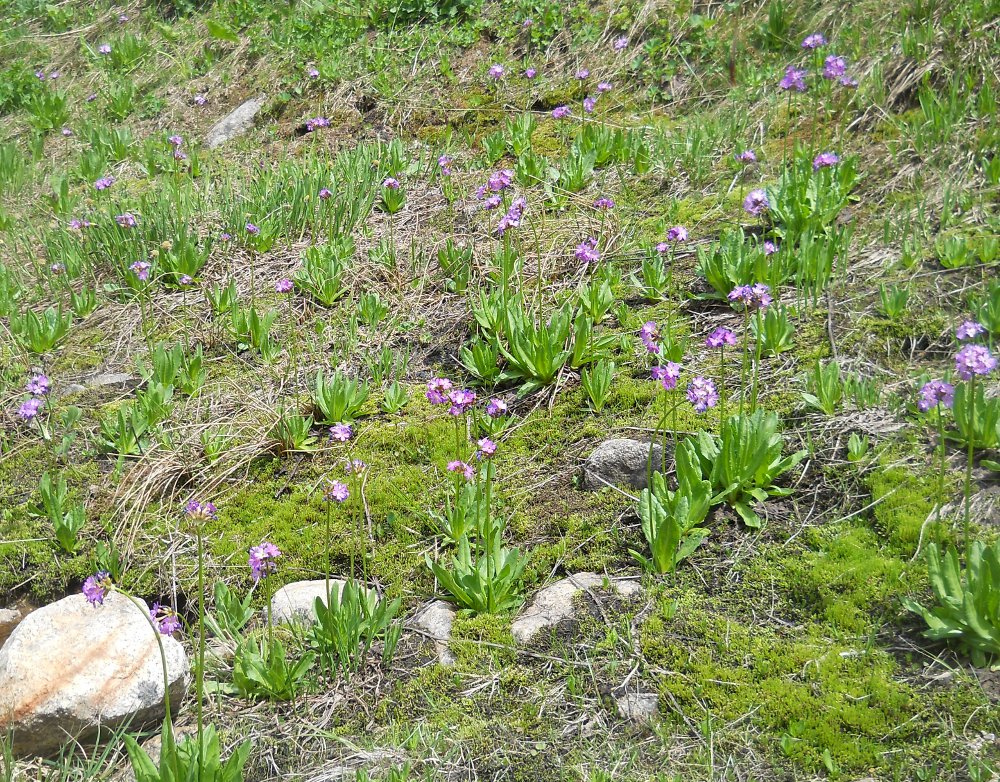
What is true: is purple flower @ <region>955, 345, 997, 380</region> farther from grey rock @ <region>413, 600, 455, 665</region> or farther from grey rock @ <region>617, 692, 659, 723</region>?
grey rock @ <region>413, 600, 455, 665</region>

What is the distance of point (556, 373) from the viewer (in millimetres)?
3820

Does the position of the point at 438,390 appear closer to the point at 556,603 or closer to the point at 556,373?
the point at 556,603

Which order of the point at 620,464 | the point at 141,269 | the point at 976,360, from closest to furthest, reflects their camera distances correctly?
the point at 976,360 < the point at 620,464 < the point at 141,269

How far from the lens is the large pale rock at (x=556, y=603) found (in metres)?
2.71

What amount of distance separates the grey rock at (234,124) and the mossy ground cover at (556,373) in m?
0.14

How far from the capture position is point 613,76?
6320 millimetres

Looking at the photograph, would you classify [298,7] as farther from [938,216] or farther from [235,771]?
[235,771]

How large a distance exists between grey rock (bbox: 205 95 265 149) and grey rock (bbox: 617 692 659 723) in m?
5.96

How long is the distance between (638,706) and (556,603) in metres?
0.47

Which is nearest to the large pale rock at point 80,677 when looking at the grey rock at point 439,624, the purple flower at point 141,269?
the grey rock at point 439,624

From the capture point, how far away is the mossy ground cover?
7.91ft

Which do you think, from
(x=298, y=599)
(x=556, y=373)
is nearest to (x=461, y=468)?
(x=298, y=599)

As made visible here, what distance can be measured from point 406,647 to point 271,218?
334 cm

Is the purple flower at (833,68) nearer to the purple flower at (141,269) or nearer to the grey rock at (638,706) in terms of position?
the grey rock at (638,706)
